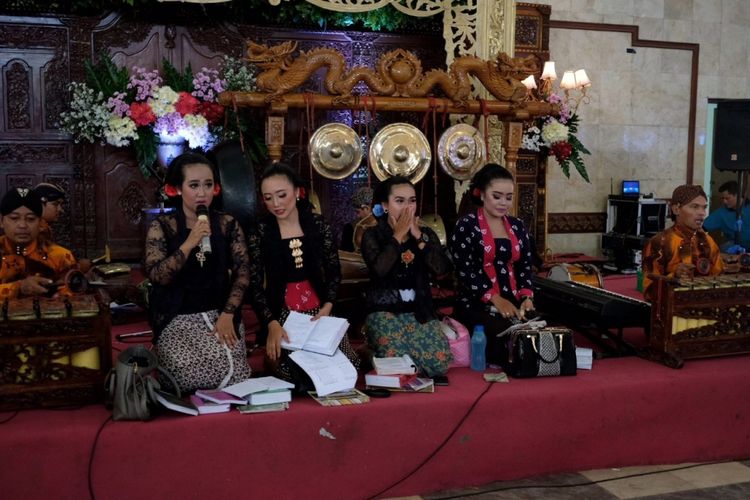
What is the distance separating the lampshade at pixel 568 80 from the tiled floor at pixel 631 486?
496 cm

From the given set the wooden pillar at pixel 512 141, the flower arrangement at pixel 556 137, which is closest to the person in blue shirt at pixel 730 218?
the flower arrangement at pixel 556 137

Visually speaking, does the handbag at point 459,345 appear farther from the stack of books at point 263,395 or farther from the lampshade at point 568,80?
the lampshade at point 568,80

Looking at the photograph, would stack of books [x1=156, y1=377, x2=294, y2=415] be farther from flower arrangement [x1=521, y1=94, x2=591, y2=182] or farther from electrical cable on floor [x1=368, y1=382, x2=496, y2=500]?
flower arrangement [x1=521, y1=94, x2=591, y2=182]

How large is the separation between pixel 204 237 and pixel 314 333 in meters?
0.70

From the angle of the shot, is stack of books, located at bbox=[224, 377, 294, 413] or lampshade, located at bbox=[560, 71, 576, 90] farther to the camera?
lampshade, located at bbox=[560, 71, 576, 90]

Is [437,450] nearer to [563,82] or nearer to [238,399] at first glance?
[238,399]

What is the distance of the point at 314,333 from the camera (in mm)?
3502

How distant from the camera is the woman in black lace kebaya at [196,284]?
3.28m

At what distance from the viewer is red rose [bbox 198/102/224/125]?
6.62 m

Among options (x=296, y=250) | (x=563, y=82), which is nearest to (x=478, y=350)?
(x=296, y=250)

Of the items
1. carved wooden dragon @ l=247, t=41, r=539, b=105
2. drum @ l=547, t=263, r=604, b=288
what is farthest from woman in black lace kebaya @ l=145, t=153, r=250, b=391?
drum @ l=547, t=263, r=604, b=288

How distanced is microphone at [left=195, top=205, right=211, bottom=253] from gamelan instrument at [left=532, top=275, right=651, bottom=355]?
88.0 inches

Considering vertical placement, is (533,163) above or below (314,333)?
above

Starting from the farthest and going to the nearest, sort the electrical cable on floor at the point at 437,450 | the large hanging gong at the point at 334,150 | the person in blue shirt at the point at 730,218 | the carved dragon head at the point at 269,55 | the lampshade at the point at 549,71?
the lampshade at the point at 549,71, the person in blue shirt at the point at 730,218, the large hanging gong at the point at 334,150, the carved dragon head at the point at 269,55, the electrical cable on floor at the point at 437,450
